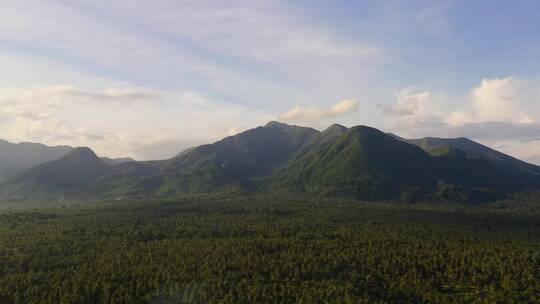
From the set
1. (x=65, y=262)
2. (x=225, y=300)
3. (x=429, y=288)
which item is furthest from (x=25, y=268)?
(x=429, y=288)

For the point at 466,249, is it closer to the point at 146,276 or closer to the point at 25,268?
the point at 146,276

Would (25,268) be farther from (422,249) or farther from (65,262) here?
(422,249)

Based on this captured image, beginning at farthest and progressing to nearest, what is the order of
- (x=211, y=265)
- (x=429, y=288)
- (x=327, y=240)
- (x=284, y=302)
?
(x=327, y=240) < (x=211, y=265) < (x=429, y=288) < (x=284, y=302)

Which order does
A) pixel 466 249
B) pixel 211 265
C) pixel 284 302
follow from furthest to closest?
pixel 466 249 → pixel 211 265 → pixel 284 302

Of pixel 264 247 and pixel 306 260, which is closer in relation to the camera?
pixel 306 260

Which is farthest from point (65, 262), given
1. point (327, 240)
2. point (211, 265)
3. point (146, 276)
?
point (327, 240)

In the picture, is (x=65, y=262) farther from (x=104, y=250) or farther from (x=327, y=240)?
(x=327, y=240)

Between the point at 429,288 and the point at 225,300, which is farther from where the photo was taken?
the point at 429,288

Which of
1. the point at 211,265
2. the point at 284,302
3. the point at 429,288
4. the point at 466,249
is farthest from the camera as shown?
the point at 466,249
